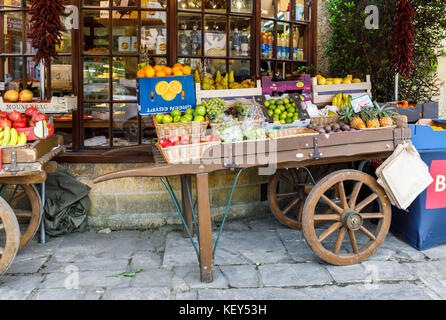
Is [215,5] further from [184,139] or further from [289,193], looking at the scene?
[184,139]

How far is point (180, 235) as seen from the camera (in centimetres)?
505

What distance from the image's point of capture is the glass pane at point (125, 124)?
5383mm

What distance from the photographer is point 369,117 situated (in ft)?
14.1

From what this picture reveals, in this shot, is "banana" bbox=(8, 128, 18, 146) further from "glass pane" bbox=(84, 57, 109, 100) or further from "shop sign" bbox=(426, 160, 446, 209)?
"shop sign" bbox=(426, 160, 446, 209)

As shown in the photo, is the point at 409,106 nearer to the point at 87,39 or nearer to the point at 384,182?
the point at 384,182

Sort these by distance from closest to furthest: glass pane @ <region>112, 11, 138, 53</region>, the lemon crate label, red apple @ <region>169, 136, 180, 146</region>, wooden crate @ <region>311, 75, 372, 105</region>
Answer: red apple @ <region>169, 136, 180, 146</region> → the lemon crate label → wooden crate @ <region>311, 75, 372, 105</region> → glass pane @ <region>112, 11, 138, 53</region>

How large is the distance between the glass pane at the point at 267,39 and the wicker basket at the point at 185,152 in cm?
253

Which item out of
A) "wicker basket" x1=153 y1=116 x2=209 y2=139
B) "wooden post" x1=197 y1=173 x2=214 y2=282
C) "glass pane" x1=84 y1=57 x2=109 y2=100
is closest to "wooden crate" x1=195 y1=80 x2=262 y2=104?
"wicker basket" x1=153 y1=116 x2=209 y2=139

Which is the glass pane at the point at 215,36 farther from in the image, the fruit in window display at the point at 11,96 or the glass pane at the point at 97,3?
the fruit in window display at the point at 11,96

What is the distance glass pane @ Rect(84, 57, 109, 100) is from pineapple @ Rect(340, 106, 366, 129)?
104 inches

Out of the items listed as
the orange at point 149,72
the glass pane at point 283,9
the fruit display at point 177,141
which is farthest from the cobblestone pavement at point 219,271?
the glass pane at point 283,9

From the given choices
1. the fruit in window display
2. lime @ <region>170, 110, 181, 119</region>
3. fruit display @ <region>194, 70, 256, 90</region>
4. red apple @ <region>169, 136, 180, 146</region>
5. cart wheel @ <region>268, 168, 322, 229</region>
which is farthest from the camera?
cart wheel @ <region>268, 168, 322, 229</region>

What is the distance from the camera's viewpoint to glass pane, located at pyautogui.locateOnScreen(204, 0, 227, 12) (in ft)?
18.1

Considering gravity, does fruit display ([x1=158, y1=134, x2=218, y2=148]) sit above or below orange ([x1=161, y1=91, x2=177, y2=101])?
below
